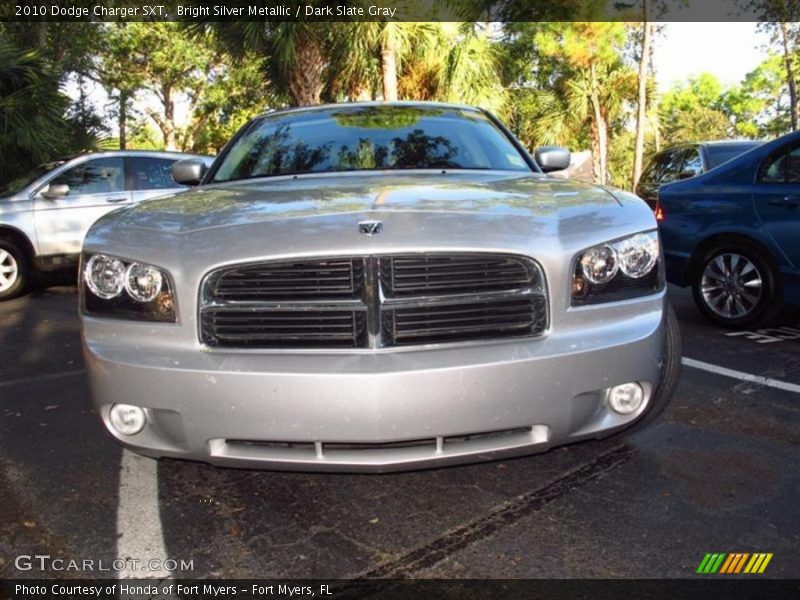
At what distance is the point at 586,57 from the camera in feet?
80.6

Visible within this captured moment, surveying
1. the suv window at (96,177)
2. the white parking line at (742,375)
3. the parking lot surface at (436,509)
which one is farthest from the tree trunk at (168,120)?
the parking lot surface at (436,509)

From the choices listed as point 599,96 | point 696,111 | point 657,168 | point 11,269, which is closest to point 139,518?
point 11,269

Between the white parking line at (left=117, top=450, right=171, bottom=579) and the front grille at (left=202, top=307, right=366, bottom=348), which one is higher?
the front grille at (left=202, top=307, right=366, bottom=348)

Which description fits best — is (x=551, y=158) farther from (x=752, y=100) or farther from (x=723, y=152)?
(x=752, y=100)

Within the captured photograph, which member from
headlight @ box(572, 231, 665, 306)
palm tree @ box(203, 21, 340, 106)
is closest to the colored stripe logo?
headlight @ box(572, 231, 665, 306)

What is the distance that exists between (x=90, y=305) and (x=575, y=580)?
188 cm

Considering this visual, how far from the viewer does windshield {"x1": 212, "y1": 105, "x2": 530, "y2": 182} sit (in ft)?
12.4

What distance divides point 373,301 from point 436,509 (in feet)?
3.07

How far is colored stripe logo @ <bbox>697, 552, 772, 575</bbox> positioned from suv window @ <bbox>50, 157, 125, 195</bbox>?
27.2ft

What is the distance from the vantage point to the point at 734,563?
234 centimetres

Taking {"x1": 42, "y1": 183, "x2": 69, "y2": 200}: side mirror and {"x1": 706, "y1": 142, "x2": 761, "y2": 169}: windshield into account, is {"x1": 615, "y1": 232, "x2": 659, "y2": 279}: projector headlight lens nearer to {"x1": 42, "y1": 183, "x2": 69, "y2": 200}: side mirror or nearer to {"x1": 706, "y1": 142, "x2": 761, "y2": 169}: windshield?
{"x1": 706, "y1": 142, "x2": 761, "y2": 169}: windshield

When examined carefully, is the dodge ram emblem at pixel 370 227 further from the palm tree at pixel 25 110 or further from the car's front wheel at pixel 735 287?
the palm tree at pixel 25 110

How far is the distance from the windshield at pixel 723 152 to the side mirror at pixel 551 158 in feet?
19.0

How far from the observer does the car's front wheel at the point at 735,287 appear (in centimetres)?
544
